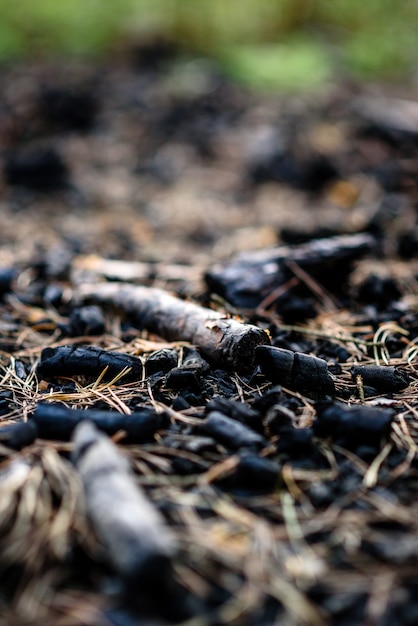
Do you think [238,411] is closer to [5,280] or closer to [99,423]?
[99,423]

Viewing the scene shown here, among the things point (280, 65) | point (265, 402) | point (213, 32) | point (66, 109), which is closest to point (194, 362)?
point (265, 402)

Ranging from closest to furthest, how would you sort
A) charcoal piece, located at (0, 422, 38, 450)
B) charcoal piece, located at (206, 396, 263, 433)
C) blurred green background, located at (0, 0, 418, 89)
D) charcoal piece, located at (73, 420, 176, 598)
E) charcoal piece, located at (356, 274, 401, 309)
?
charcoal piece, located at (73, 420, 176, 598), charcoal piece, located at (0, 422, 38, 450), charcoal piece, located at (206, 396, 263, 433), charcoal piece, located at (356, 274, 401, 309), blurred green background, located at (0, 0, 418, 89)

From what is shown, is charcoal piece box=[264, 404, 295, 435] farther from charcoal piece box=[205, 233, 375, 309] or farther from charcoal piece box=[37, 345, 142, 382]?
charcoal piece box=[205, 233, 375, 309]

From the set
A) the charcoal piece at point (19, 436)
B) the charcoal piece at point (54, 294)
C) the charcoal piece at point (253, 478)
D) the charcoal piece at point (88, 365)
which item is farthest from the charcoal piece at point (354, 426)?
the charcoal piece at point (54, 294)

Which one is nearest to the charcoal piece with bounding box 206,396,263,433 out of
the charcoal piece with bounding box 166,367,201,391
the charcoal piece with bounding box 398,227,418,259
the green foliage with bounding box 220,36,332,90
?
the charcoal piece with bounding box 166,367,201,391

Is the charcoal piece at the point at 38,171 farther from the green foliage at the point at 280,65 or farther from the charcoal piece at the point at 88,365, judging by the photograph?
the green foliage at the point at 280,65

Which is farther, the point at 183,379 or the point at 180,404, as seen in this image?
the point at 183,379
